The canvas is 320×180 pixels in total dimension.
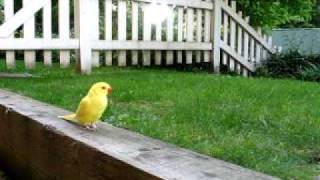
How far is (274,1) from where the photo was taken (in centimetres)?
955

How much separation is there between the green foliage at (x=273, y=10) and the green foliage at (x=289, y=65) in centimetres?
57

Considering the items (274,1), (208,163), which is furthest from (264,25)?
(208,163)

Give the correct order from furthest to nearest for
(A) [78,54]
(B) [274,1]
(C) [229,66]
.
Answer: (B) [274,1] → (C) [229,66] → (A) [78,54]

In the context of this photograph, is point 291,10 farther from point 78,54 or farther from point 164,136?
point 164,136

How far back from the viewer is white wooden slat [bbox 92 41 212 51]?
21.1ft

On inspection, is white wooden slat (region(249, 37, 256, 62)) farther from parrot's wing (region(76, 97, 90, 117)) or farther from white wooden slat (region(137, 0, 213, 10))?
parrot's wing (region(76, 97, 90, 117))

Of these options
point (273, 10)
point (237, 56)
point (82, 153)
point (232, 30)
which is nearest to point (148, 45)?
point (232, 30)

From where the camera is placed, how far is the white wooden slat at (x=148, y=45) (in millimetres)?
6428

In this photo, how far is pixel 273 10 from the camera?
9633mm

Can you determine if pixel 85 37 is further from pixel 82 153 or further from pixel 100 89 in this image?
pixel 82 153

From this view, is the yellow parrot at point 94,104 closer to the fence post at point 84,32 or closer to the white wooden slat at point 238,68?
the fence post at point 84,32

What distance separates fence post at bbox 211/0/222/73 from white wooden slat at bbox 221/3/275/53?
0.16m

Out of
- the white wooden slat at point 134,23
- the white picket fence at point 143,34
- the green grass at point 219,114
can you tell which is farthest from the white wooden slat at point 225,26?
the green grass at point 219,114

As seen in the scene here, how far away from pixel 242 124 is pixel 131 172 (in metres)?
1.48
